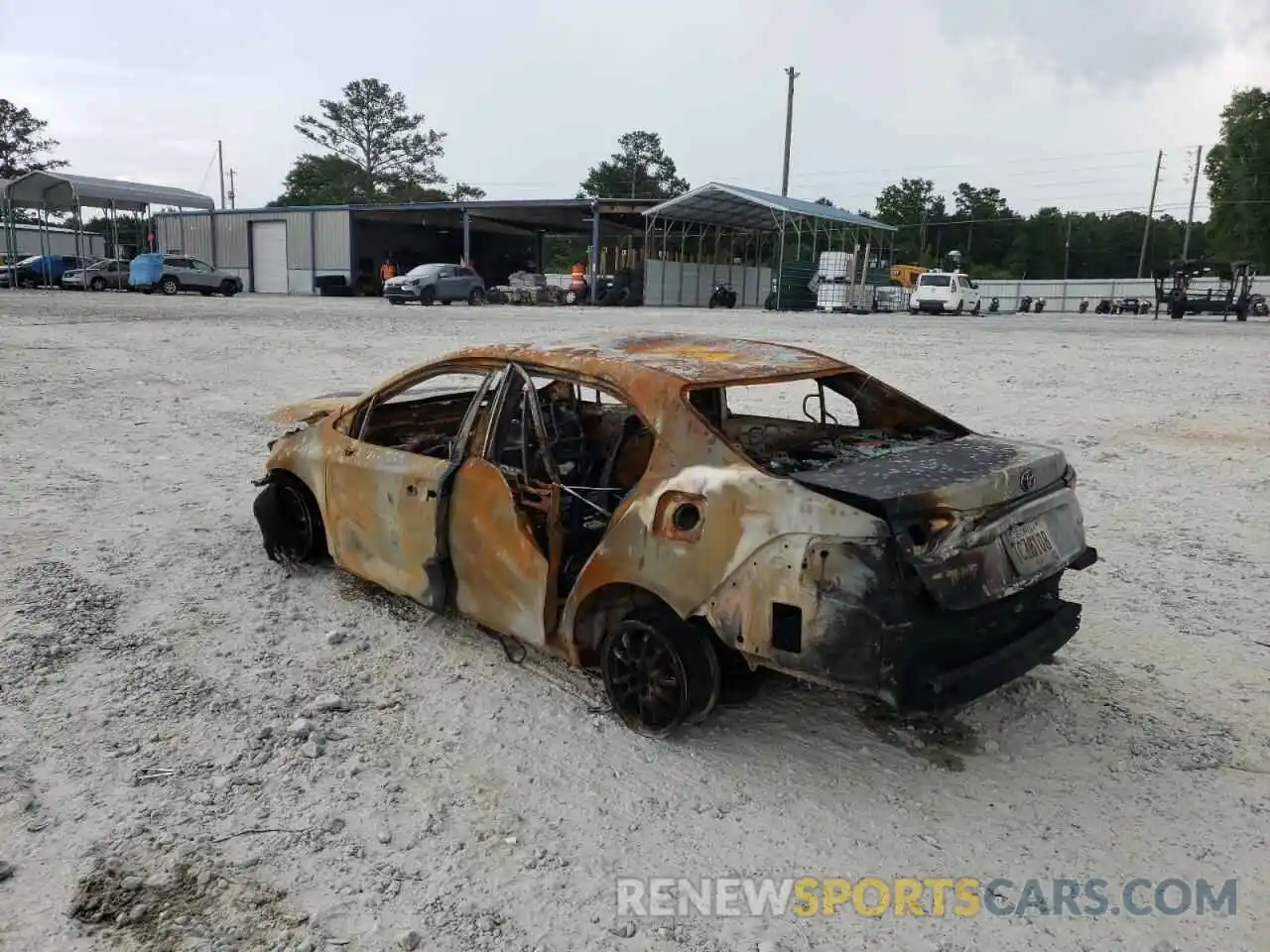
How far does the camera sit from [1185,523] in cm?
623

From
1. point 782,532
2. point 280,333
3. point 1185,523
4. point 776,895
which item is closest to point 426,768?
point 776,895

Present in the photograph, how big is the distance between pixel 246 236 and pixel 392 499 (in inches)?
1752

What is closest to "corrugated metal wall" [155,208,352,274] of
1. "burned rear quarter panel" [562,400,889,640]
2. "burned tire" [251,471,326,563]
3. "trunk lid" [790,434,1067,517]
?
"burned tire" [251,471,326,563]

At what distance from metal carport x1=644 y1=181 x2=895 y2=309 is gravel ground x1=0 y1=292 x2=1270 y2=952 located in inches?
1295

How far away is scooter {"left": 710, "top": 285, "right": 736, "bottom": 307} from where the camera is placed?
40463 mm

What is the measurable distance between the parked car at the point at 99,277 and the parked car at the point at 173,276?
22.6 inches

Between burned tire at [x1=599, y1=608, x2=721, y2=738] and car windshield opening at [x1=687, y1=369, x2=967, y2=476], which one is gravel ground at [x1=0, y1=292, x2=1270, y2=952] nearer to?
burned tire at [x1=599, y1=608, x2=721, y2=738]

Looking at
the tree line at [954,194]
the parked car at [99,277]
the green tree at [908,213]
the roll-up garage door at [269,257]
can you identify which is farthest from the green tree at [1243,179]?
the parked car at [99,277]

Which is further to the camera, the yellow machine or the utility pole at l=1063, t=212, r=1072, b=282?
the utility pole at l=1063, t=212, r=1072, b=282

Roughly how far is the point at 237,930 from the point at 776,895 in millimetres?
1508

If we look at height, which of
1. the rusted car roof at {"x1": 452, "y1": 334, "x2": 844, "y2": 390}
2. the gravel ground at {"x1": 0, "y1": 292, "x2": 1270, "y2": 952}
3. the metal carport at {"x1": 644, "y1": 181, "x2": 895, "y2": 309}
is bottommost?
the gravel ground at {"x1": 0, "y1": 292, "x2": 1270, "y2": 952}

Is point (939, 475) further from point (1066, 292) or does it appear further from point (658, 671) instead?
point (1066, 292)

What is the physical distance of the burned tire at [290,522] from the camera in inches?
204

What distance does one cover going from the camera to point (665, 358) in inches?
151
